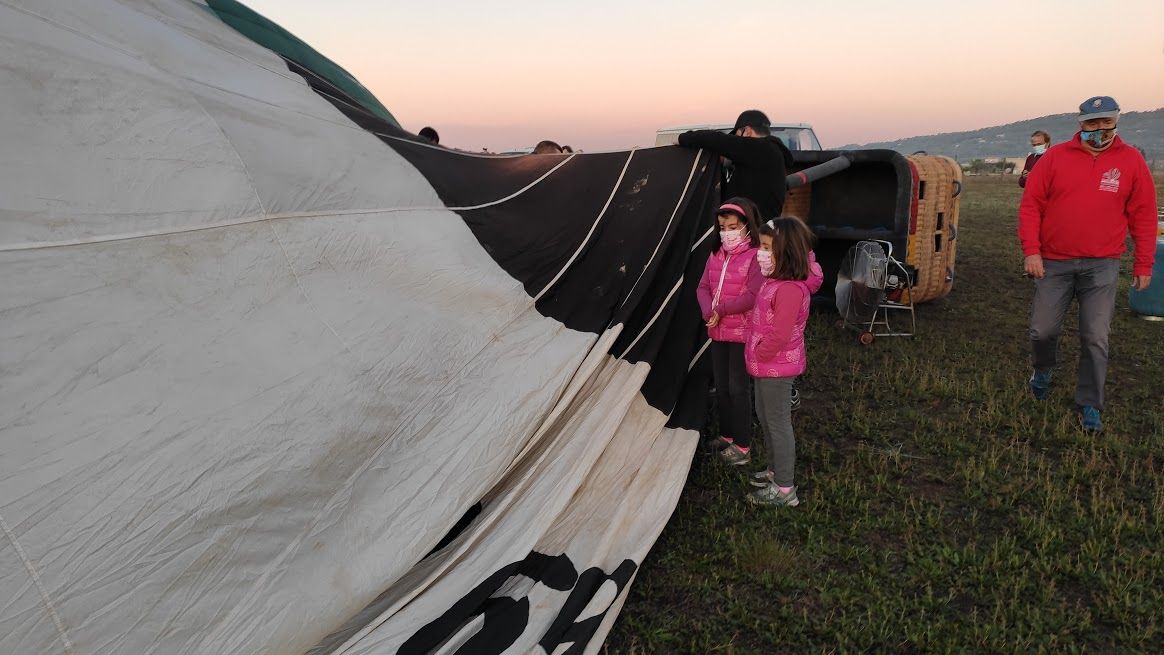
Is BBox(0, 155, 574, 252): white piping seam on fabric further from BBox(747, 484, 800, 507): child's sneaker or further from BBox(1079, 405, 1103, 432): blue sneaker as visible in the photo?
BBox(1079, 405, 1103, 432): blue sneaker

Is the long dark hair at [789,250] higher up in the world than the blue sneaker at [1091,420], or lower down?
higher up

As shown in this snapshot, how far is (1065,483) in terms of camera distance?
11.6 feet

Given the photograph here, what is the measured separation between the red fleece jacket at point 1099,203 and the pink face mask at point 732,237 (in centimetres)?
188

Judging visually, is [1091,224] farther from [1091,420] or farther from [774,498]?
[774,498]

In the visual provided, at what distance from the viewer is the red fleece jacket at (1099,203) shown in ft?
13.2

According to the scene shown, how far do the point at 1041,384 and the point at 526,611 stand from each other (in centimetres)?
365

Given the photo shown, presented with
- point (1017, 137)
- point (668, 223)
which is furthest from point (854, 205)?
point (1017, 137)

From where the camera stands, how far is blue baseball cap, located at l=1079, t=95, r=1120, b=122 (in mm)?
3969

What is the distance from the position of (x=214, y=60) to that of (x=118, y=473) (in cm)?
211

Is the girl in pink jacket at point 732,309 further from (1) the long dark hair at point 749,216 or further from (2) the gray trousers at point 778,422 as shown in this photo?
(2) the gray trousers at point 778,422

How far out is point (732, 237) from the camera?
3502mm

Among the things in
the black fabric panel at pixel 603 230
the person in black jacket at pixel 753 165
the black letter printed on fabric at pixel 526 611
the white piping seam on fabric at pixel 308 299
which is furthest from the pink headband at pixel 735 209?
the white piping seam on fabric at pixel 308 299

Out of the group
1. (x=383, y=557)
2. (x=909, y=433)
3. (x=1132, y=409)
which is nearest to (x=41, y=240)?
(x=383, y=557)

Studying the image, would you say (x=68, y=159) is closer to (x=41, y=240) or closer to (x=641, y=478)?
(x=41, y=240)
